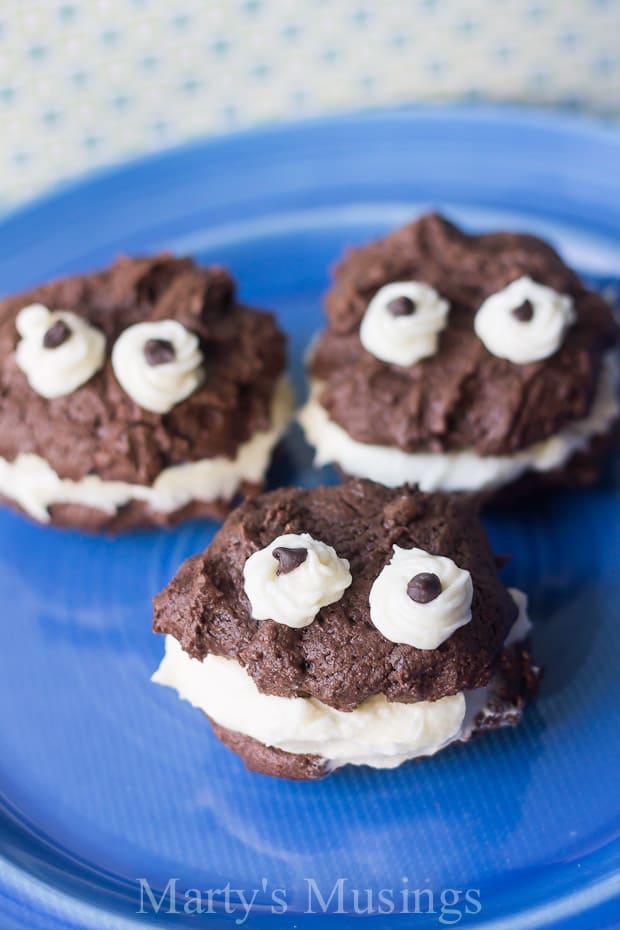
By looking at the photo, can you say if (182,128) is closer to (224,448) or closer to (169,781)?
(224,448)

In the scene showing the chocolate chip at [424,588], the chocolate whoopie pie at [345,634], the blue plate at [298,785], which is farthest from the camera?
the blue plate at [298,785]

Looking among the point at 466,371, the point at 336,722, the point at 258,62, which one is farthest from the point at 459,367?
the point at 258,62

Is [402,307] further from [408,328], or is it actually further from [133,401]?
[133,401]

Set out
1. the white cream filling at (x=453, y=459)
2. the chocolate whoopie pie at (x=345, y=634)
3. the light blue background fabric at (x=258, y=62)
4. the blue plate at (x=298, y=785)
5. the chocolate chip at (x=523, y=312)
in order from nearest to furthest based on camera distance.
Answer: the chocolate whoopie pie at (x=345, y=634), the blue plate at (x=298, y=785), the chocolate chip at (x=523, y=312), the white cream filling at (x=453, y=459), the light blue background fabric at (x=258, y=62)

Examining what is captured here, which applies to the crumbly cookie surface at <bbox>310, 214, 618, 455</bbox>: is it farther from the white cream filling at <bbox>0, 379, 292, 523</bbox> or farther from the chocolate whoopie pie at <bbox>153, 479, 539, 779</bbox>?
the chocolate whoopie pie at <bbox>153, 479, 539, 779</bbox>

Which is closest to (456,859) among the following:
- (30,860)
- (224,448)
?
(30,860)

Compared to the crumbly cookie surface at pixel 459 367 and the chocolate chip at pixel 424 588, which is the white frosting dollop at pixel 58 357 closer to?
the crumbly cookie surface at pixel 459 367

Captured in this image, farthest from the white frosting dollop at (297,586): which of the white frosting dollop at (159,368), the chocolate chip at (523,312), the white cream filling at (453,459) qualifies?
the chocolate chip at (523,312)
